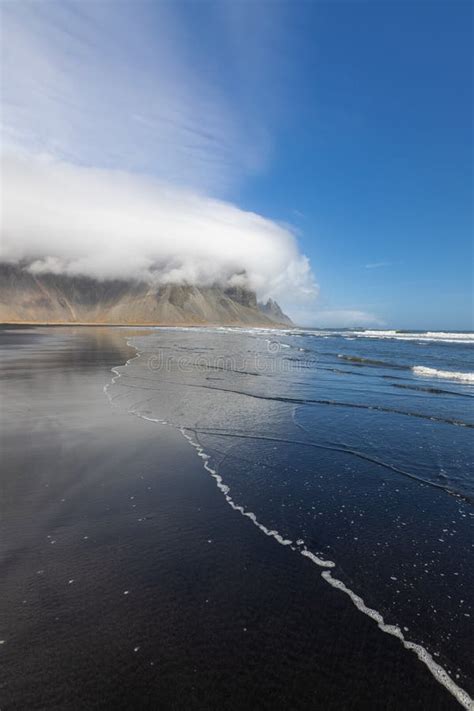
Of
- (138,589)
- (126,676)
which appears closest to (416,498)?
(138,589)

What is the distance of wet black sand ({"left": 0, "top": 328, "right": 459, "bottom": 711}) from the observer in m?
2.74

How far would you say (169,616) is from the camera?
11.2 ft

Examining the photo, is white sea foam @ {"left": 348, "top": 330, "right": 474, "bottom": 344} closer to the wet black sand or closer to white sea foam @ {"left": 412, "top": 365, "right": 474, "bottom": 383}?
white sea foam @ {"left": 412, "top": 365, "right": 474, "bottom": 383}

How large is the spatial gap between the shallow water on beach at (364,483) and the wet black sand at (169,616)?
0.34 meters

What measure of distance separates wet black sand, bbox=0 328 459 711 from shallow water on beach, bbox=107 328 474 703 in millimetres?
341

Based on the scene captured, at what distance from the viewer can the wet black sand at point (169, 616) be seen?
274cm

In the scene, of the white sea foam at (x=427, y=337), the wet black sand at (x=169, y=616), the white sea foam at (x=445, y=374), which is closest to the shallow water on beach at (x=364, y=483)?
the wet black sand at (x=169, y=616)

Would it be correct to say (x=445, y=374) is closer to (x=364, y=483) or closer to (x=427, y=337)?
(x=364, y=483)

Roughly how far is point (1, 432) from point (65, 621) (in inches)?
279

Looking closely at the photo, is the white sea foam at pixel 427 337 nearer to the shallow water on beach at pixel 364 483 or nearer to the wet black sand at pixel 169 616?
the shallow water on beach at pixel 364 483

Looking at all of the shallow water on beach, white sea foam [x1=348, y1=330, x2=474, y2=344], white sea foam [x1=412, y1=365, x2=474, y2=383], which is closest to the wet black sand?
the shallow water on beach

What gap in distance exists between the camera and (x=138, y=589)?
3760 mm

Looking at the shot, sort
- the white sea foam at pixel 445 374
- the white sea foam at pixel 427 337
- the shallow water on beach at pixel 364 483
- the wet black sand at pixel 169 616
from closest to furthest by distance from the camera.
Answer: the wet black sand at pixel 169 616 → the shallow water on beach at pixel 364 483 → the white sea foam at pixel 445 374 → the white sea foam at pixel 427 337

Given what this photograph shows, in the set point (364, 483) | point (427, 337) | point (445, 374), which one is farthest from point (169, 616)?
point (427, 337)
